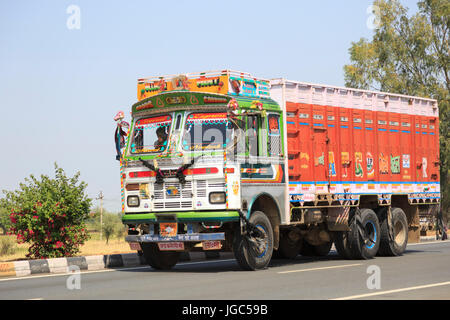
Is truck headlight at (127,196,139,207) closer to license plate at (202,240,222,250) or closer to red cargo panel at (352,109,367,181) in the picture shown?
license plate at (202,240,222,250)

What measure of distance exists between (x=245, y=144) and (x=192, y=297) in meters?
4.61

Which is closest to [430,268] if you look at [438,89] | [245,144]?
[245,144]

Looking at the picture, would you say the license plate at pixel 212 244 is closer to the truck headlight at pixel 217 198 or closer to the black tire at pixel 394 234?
the truck headlight at pixel 217 198

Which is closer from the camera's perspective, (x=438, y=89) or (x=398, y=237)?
(x=398, y=237)

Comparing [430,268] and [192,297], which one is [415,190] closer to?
[430,268]

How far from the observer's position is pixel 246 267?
15.1 metres

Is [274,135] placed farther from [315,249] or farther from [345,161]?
[315,249]

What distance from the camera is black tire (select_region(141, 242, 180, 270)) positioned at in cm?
1638

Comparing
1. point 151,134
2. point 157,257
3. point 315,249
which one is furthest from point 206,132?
point 315,249

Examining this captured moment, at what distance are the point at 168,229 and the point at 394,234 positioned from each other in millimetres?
7279

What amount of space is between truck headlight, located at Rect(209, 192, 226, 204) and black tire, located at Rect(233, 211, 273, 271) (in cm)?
75

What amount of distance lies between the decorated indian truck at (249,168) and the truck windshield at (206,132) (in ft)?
0.07
